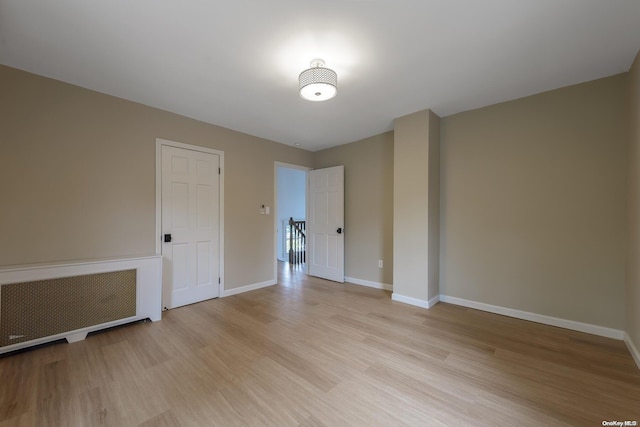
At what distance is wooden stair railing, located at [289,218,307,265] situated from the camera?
21.0 ft

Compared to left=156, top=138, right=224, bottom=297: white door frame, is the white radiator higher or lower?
lower

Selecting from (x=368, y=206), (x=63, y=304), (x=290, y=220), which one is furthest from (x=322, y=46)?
(x=290, y=220)

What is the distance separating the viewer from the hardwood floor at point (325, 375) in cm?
149

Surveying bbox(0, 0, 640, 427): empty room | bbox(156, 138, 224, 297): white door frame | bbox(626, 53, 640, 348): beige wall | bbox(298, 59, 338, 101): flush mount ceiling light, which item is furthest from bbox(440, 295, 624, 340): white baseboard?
bbox(156, 138, 224, 297): white door frame

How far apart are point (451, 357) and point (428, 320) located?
731 millimetres

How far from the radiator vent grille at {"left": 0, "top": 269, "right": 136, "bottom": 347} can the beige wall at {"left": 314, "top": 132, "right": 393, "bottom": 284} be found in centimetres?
319

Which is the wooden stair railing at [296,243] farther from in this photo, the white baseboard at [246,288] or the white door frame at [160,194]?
the white door frame at [160,194]

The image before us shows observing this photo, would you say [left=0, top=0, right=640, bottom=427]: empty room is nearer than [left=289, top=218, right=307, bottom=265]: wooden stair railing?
Yes

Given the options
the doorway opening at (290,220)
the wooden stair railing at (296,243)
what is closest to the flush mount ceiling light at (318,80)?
the doorway opening at (290,220)

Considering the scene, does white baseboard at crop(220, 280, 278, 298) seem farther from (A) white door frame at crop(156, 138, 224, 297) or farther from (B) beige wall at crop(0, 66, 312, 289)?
(B) beige wall at crop(0, 66, 312, 289)

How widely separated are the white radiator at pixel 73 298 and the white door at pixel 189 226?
1.30 feet

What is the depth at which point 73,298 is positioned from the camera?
2.32 m

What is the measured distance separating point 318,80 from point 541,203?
108 inches

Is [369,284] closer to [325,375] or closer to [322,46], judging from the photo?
[325,375]
